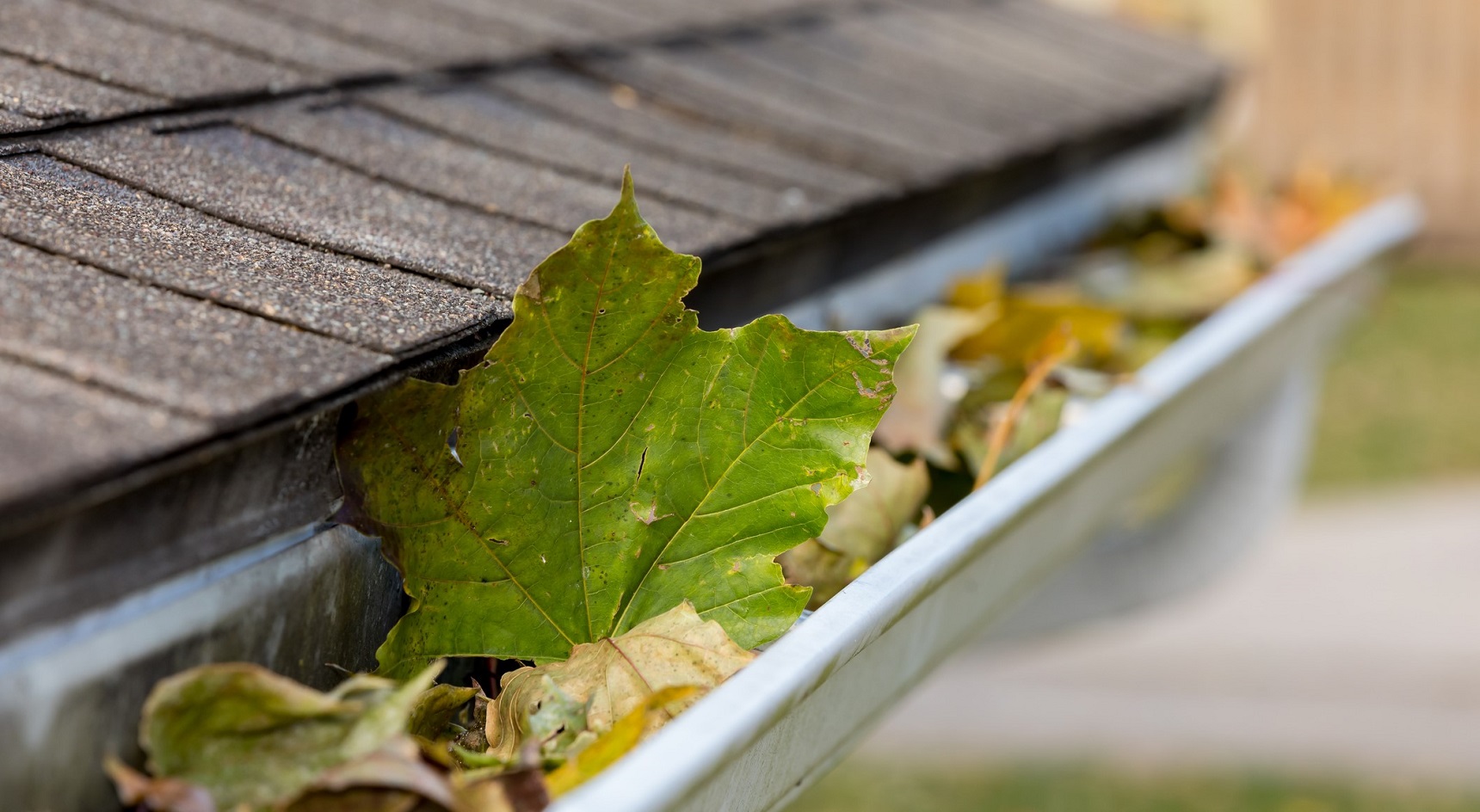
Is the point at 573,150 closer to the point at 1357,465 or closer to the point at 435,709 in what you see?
the point at 435,709

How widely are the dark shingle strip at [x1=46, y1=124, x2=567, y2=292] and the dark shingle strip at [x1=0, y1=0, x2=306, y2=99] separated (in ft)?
0.31

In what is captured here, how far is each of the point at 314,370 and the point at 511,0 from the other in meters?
1.36

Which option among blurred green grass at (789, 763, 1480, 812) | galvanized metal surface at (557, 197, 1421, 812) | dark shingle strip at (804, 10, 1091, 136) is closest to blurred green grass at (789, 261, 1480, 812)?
blurred green grass at (789, 763, 1480, 812)

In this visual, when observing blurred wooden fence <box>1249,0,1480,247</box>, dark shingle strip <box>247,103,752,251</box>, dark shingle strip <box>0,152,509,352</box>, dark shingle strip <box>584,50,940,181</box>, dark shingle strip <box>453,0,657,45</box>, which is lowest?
dark shingle strip <box>0,152,509,352</box>

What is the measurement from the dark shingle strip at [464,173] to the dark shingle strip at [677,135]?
20 cm

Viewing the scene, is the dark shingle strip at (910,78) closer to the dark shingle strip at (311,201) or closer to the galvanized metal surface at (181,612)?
the dark shingle strip at (311,201)

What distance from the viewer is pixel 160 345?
71 centimetres

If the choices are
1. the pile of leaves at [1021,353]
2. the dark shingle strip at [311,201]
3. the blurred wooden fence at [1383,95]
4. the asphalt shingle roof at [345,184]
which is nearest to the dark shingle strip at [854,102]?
the asphalt shingle roof at [345,184]

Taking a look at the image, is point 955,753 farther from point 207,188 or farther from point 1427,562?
point 207,188

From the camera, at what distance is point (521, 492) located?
0.88 meters

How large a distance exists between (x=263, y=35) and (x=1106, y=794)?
149 inches

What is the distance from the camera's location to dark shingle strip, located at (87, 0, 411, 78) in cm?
139

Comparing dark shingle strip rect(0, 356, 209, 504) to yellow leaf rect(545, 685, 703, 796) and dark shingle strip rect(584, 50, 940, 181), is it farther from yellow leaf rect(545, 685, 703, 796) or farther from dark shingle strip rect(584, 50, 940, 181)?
dark shingle strip rect(584, 50, 940, 181)

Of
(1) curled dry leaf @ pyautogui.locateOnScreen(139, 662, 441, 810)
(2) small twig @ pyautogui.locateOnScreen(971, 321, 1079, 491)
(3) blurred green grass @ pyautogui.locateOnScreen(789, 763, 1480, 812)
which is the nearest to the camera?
(1) curled dry leaf @ pyautogui.locateOnScreen(139, 662, 441, 810)
